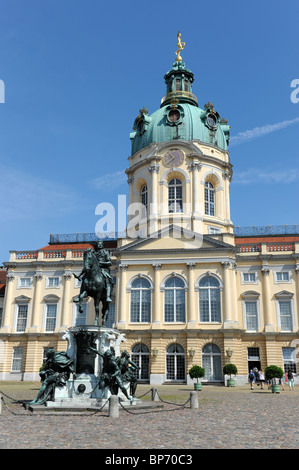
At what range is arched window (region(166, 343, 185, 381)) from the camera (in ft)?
124

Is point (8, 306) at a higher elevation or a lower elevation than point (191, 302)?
higher

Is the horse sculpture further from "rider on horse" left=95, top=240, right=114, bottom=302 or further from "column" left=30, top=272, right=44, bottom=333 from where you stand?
"column" left=30, top=272, right=44, bottom=333

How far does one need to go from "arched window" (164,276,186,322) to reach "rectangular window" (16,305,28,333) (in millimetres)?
14927

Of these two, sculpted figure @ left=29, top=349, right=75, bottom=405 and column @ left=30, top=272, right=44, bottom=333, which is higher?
column @ left=30, top=272, right=44, bottom=333

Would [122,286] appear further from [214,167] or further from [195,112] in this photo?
[195,112]

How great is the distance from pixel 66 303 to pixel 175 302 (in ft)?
37.3

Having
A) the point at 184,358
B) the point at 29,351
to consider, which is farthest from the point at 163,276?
the point at 29,351

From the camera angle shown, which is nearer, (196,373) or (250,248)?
(196,373)

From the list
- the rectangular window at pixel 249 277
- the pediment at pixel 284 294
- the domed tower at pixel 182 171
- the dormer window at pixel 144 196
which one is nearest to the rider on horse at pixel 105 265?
the domed tower at pixel 182 171

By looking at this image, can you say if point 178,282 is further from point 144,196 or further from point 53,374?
point 53,374

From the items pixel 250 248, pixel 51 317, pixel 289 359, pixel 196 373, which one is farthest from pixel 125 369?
pixel 51 317

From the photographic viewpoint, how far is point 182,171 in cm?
4572

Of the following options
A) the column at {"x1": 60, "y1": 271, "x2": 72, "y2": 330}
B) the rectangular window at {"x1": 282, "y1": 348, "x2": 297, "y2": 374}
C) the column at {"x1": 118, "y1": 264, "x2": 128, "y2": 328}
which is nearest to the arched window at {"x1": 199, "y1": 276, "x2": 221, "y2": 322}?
the column at {"x1": 118, "y1": 264, "x2": 128, "y2": 328}

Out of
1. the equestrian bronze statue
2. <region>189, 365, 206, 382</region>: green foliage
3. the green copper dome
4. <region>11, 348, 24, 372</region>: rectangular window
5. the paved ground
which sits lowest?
the paved ground
